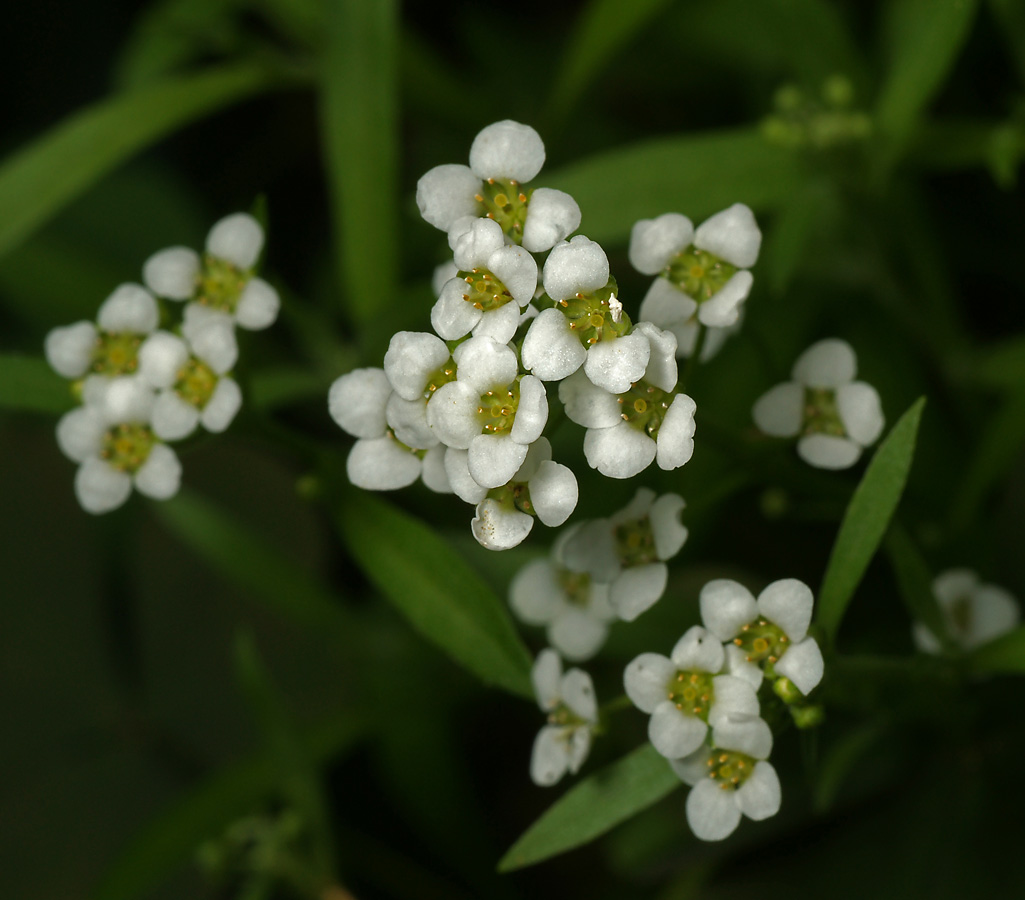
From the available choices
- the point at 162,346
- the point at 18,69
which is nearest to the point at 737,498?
the point at 162,346

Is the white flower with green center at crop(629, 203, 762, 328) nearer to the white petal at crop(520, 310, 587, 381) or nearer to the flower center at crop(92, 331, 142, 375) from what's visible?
the white petal at crop(520, 310, 587, 381)

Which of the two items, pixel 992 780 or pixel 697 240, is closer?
pixel 697 240

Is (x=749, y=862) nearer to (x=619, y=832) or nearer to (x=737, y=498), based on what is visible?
(x=619, y=832)

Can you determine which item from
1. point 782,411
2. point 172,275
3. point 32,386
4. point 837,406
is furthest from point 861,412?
point 32,386

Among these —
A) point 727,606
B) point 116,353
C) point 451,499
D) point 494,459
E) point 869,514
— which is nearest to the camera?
point 494,459

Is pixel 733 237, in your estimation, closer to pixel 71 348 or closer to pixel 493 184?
pixel 493 184
